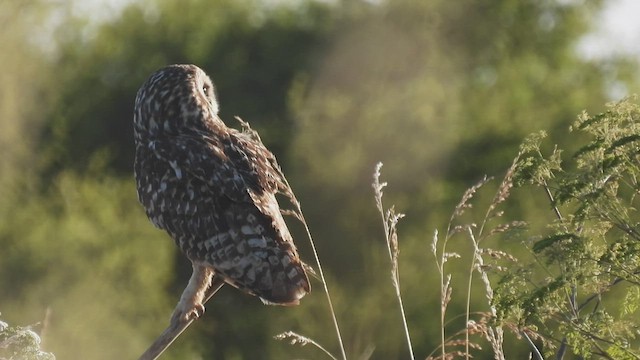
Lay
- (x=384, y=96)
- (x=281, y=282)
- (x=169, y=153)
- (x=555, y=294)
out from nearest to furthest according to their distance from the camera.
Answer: (x=555, y=294)
(x=281, y=282)
(x=169, y=153)
(x=384, y=96)

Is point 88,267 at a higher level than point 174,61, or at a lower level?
lower

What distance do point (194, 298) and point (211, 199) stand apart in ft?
2.02

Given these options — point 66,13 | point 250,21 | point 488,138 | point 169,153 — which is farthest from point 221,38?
point 169,153

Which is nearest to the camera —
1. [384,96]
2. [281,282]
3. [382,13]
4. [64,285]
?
[281,282]

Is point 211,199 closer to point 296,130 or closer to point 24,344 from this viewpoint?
point 24,344

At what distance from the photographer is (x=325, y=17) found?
2097 centimetres

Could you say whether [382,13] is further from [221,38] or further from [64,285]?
[64,285]

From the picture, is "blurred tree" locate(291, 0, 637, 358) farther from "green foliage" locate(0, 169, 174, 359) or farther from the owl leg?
the owl leg

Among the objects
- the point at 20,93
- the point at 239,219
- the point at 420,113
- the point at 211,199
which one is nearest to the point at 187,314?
the point at 239,219

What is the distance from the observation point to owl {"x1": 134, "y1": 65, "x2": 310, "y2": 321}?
5.52m

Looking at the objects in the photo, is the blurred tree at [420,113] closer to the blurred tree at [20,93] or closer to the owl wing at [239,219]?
the blurred tree at [20,93]

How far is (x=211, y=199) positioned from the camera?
586cm

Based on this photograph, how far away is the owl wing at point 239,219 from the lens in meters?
5.51

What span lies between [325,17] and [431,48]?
1.70 metres
